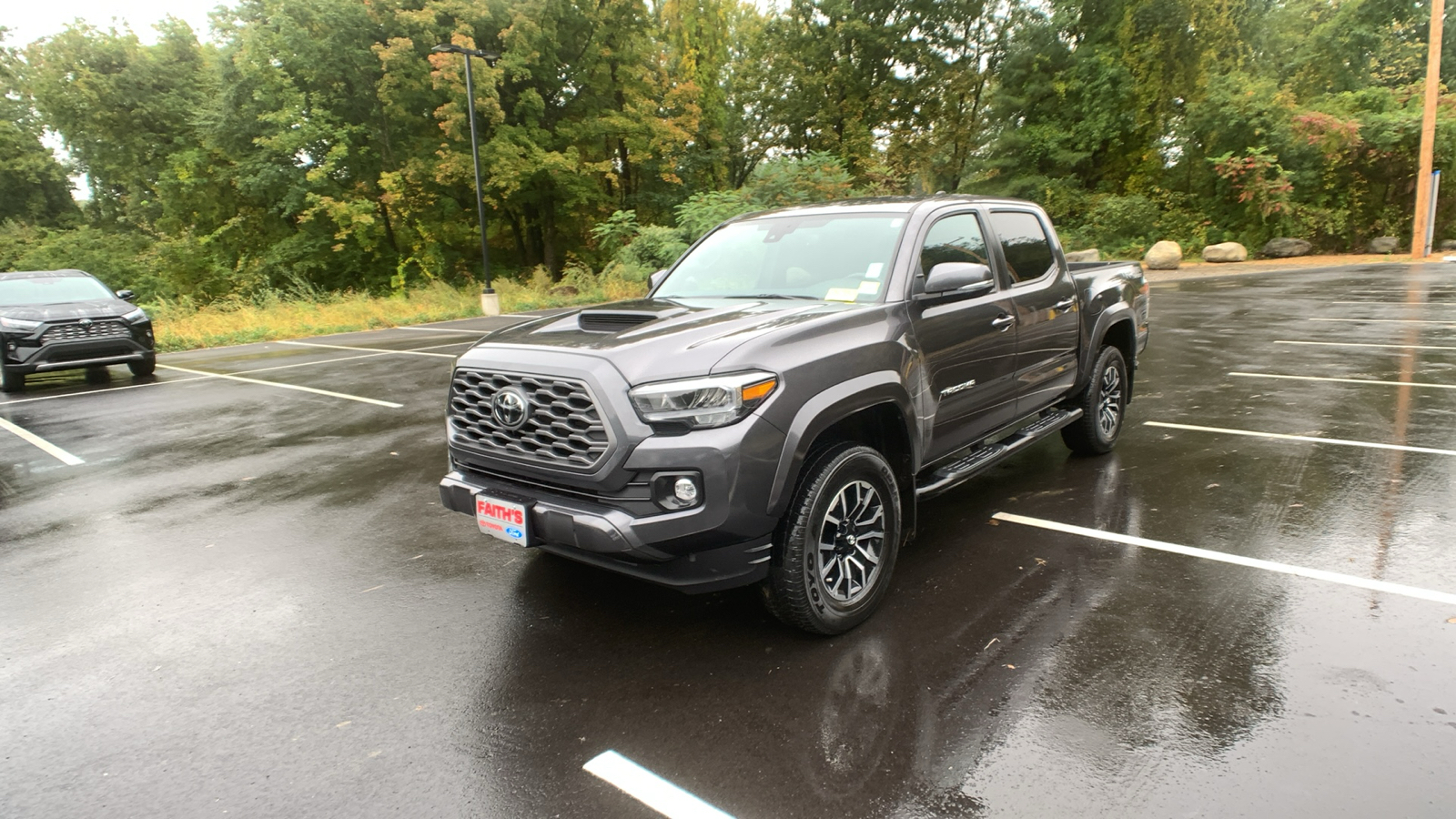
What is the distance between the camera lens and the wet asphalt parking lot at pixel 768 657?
264 centimetres

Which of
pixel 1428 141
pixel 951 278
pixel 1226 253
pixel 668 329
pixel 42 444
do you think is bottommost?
pixel 42 444

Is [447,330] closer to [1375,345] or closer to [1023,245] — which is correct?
[1023,245]

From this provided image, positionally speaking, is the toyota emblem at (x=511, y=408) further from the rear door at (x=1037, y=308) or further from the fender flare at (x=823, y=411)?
the rear door at (x=1037, y=308)

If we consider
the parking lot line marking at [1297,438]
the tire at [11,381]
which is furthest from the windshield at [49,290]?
A: the parking lot line marking at [1297,438]

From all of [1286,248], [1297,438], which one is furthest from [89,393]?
[1286,248]

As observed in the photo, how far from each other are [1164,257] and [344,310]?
991 inches

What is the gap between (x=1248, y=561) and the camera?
13.8ft

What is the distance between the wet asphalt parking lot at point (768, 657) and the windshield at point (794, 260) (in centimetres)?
156

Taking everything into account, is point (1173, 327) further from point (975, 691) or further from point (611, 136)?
point (611, 136)

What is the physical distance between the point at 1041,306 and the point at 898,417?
1839 millimetres

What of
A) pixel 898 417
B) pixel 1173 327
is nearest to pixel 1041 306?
pixel 898 417

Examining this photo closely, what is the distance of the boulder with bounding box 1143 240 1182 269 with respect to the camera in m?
26.5

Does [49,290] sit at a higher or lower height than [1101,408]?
higher

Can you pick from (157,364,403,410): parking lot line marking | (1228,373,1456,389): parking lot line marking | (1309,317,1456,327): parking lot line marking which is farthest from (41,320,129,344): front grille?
(1309,317,1456,327): parking lot line marking
